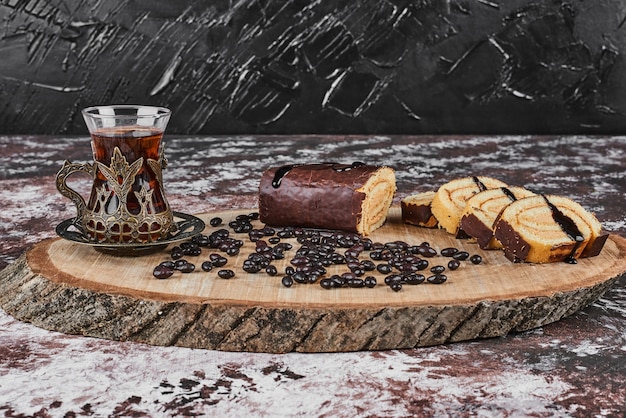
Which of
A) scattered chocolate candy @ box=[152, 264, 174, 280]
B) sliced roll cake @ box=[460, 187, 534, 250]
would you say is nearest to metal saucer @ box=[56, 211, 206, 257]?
scattered chocolate candy @ box=[152, 264, 174, 280]

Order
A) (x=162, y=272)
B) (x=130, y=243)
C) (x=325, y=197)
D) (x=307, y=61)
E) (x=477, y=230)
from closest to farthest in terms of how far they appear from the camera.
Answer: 1. (x=162, y=272)
2. (x=130, y=243)
3. (x=477, y=230)
4. (x=325, y=197)
5. (x=307, y=61)

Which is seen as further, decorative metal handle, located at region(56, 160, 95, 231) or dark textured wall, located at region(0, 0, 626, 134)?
dark textured wall, located at region(0, 0, 626, 134)

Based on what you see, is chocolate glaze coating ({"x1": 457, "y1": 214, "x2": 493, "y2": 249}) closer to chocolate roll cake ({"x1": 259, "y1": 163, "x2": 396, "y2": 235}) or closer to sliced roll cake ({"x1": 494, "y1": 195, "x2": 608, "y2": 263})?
sliced roll cake ({"x1": 494, "y1": 195, "x2": 608, "y2": 263})

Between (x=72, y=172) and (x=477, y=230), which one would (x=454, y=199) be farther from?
(x=72, y=172)

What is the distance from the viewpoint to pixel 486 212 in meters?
2.55

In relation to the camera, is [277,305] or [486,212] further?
[486,212]

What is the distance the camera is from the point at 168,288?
2.08 m

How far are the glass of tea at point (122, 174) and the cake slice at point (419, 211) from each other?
2.49 feet

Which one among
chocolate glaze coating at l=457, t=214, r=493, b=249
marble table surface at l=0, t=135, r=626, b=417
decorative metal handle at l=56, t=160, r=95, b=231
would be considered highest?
decorative metal handle at l=56, t=160, r=95, b=231

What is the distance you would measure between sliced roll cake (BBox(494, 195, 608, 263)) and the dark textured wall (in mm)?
2954

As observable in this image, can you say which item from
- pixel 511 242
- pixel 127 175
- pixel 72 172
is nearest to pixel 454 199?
pixel 511 242

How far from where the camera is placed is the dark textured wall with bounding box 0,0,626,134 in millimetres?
5281

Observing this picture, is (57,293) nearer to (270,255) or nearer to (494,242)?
(270,255)

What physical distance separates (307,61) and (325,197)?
2826 mm
